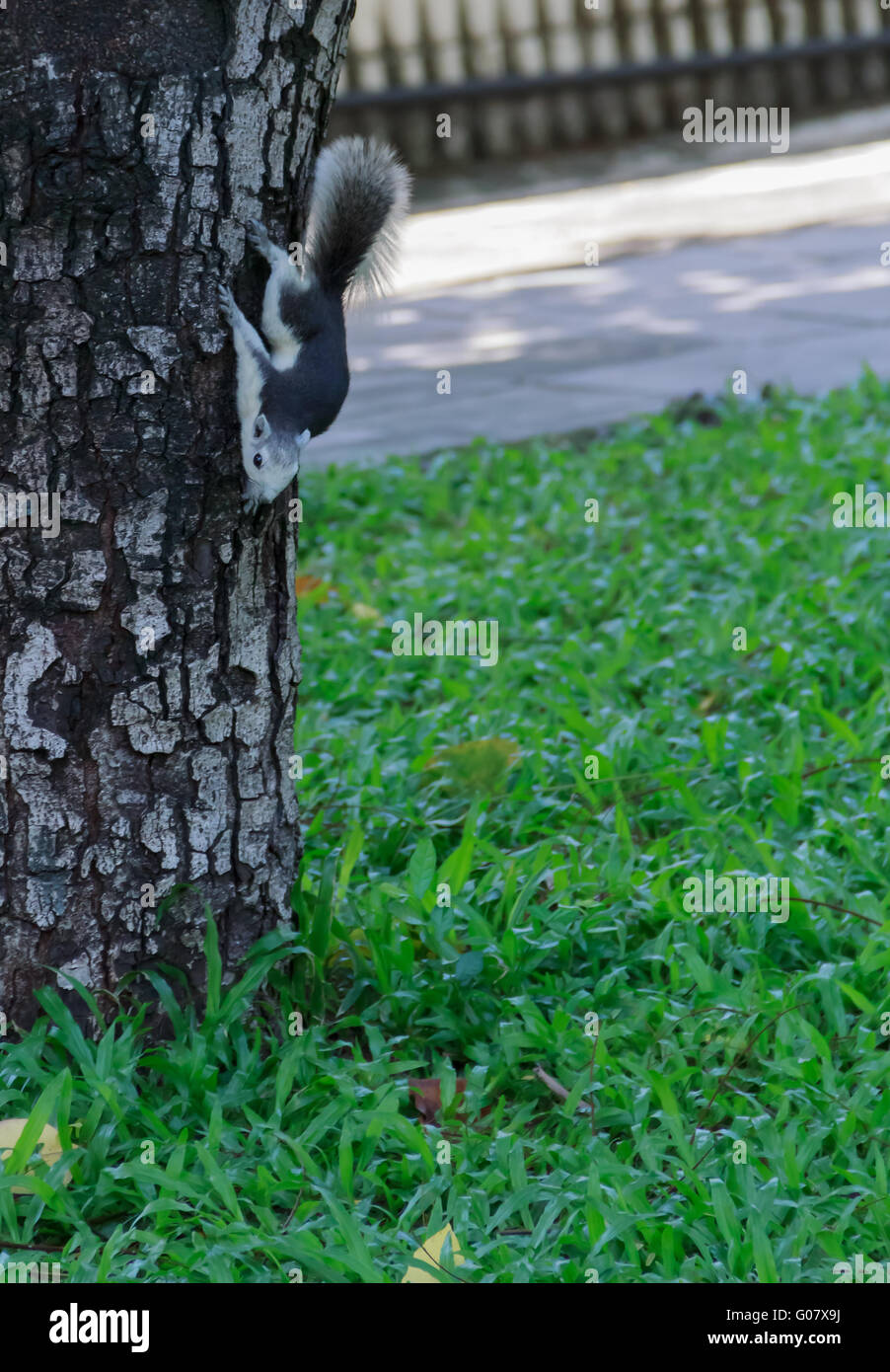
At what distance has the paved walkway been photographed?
24.2 ft

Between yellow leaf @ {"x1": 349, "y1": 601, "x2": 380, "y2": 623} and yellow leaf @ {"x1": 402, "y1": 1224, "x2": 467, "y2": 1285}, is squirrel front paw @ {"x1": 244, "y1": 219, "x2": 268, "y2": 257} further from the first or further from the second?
yellow leaf @ {"x1": 349, "y1": 601, "x2": 380, "y2": 623}

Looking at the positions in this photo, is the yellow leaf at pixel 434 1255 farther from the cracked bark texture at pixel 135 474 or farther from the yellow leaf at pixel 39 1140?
the cracked bark texture at pixel 135 474

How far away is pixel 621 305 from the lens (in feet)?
30.2

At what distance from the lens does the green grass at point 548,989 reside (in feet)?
7.77

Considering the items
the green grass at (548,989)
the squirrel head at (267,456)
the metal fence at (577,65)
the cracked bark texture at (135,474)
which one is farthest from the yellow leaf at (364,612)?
the metal fence at (577,65)

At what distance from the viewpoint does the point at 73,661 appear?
105 inches

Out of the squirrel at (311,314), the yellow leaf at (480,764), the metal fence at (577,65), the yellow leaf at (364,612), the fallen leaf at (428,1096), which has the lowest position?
the fallen leaf at (428,1096)

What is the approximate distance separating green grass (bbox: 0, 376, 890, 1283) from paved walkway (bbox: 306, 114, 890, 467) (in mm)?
2253

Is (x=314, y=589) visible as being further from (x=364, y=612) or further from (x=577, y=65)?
(x=577, y=65)

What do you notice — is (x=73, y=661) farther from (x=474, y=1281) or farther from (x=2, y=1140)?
(x=474, y=1281)

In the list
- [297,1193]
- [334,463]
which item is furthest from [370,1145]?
[334,463]

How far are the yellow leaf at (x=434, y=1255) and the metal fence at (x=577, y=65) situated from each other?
1011 centimetres

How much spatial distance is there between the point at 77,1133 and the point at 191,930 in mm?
425

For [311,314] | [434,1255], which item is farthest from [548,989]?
[311,314]
